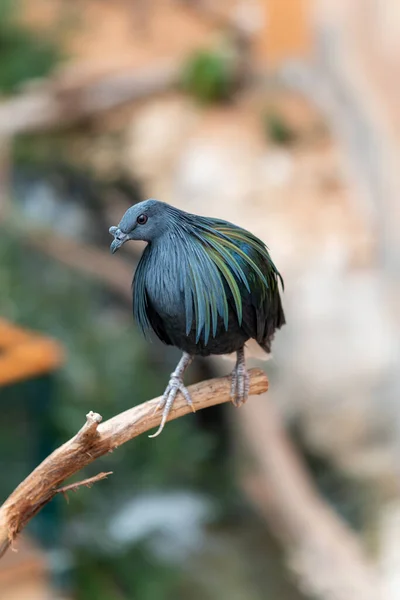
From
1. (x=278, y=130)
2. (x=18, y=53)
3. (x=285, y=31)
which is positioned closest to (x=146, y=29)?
(x=18, y=53)

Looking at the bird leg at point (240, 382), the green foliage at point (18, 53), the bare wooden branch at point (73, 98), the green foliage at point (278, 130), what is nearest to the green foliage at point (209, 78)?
the bare wooden branch at point (73, 98)

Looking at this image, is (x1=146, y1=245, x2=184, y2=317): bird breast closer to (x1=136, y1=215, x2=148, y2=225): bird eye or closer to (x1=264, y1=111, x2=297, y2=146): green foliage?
(x1=136, y1=215, x2=148, y2=225): bird eye

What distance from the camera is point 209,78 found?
4012mm

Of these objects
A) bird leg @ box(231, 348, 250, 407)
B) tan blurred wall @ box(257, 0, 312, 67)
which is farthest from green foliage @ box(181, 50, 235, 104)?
bird leg @ box(231, 348, 250, 407)

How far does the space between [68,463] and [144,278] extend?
181mm

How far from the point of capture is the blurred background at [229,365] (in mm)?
2495

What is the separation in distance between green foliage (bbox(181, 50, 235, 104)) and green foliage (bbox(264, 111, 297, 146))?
0.42 meters

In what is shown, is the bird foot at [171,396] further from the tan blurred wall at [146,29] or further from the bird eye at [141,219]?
the tan blurred wall at [146,29]

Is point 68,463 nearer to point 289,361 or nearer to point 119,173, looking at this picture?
point 289,361

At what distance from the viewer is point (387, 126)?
2936mm

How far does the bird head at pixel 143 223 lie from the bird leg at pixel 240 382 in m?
0.17

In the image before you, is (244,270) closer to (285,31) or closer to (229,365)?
(229,365)

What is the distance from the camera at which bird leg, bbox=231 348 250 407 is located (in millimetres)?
784

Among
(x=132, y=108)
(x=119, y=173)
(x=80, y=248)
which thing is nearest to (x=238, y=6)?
(x=132, y=108)
